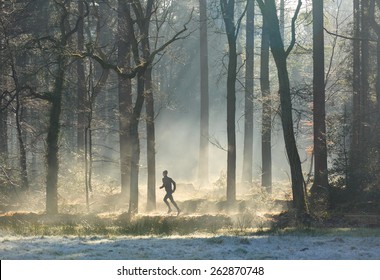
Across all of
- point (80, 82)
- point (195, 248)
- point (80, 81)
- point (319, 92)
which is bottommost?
point (195, 248)

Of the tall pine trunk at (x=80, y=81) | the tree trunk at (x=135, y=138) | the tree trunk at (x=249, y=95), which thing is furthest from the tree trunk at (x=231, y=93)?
Result: the tree trunk at (x=249, y=95)

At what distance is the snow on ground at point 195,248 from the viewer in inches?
394

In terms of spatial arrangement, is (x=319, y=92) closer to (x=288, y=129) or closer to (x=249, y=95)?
(x=288, y=129)

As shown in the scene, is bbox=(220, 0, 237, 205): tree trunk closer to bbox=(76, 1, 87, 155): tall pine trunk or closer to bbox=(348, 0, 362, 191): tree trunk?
bbox=(348, 0, 362, 191): tree trunk

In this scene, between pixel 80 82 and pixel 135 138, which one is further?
pixel 80 82

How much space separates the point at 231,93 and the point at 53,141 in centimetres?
803

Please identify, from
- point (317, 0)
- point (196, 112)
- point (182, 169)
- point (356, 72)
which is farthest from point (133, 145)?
point (196, 112)

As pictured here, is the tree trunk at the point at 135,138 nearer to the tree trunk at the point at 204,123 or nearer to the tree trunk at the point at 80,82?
the tree trunk at the point at 80,82

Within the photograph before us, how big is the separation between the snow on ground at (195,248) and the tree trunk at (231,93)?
12521 mm

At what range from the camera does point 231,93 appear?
82.7 ft

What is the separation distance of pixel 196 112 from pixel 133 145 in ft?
173

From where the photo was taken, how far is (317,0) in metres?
23.0

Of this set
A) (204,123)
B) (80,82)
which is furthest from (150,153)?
(204,123)

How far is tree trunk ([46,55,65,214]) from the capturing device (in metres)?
23.1
